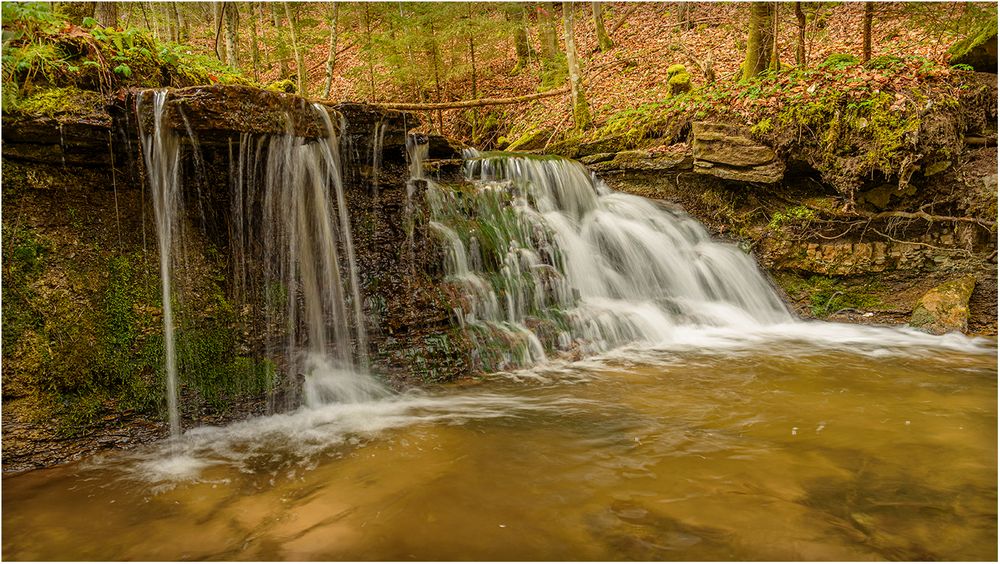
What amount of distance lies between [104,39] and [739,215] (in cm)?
858

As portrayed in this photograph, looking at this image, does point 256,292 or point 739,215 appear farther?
point 739,215

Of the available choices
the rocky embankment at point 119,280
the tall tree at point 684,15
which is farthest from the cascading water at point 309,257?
the tall tree at point 684,15

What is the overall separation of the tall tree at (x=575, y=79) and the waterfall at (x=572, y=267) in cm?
278

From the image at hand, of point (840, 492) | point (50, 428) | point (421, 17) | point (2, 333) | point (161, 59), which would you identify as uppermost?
point (421, 17)

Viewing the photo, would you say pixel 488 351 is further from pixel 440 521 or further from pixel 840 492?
pixel 840 492

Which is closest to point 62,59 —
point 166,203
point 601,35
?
point 166,203

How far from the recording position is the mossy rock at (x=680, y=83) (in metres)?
10.4

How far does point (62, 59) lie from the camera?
401 centimetres

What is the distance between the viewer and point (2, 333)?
366cm

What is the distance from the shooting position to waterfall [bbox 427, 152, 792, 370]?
6371 mm

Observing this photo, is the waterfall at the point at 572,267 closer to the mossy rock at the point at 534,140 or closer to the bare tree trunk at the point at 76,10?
the mossy rock at the point at 534,140

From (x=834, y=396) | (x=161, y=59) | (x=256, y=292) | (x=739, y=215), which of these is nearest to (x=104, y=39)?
(x=161, y=59)

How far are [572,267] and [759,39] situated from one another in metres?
6.35

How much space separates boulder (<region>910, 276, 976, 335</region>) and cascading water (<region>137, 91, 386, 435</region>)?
285 inches
